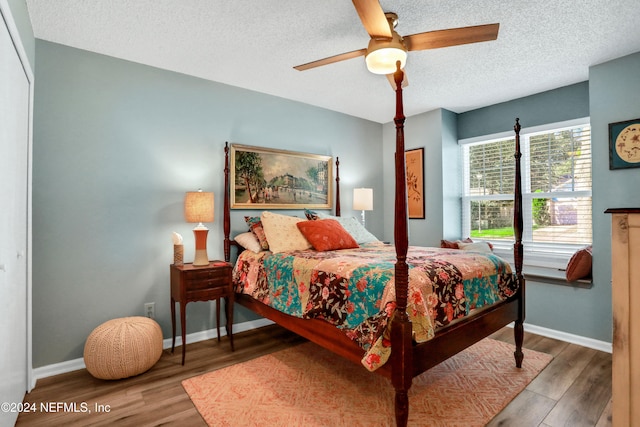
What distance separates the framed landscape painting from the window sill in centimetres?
233

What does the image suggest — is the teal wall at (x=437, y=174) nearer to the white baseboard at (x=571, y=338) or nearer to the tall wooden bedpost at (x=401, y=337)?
the white baseboard at (x=571, y=338)

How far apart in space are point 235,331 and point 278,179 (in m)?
1.69

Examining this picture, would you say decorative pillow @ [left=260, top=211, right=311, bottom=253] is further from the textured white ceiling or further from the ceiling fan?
the ceiling fan

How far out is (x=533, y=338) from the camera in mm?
3193

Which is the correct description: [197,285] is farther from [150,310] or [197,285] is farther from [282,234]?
[282,234]

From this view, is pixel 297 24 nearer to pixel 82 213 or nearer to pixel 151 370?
pixel 82 213

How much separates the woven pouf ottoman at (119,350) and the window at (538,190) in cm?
385

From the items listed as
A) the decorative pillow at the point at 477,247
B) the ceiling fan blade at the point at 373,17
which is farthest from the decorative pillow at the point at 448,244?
the ceiling fan blade at the point at 373,17

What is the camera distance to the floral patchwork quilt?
1.75 meters

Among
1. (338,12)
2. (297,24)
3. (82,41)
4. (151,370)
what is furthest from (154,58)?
(151,370)

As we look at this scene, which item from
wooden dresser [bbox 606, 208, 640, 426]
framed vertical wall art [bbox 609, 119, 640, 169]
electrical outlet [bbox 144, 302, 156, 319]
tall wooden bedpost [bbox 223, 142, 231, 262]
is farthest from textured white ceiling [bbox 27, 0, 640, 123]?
electrical outlet [bbox 144, 302, 156, 319]

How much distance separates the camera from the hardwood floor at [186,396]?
75.2 inches

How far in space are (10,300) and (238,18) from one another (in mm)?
2171

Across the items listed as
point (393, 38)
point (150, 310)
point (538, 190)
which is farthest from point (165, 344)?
point (538, 190)
